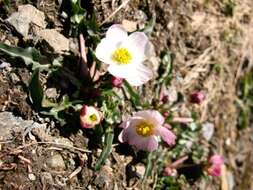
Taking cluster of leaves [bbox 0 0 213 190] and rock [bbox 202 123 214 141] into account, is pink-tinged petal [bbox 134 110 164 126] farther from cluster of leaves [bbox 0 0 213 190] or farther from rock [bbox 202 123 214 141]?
rock [bbox 202 123 214 141]

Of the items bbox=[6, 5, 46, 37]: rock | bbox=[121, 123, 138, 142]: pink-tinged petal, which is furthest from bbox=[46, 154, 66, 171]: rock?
bbox=[6, 5, 46, 37]: rock

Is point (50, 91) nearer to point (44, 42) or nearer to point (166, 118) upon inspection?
point (44, 42)

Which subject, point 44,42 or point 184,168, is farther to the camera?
point 184,168

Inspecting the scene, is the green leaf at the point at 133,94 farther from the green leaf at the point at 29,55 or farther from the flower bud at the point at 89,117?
the green leaf at the point at 29,55

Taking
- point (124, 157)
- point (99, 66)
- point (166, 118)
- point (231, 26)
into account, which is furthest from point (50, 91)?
point (231, 26)

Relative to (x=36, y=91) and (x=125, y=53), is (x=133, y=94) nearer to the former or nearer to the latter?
(x=125, y=53)

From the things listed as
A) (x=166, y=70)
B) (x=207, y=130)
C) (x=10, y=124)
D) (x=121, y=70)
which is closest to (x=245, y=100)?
Result: (x=207, y=130)
